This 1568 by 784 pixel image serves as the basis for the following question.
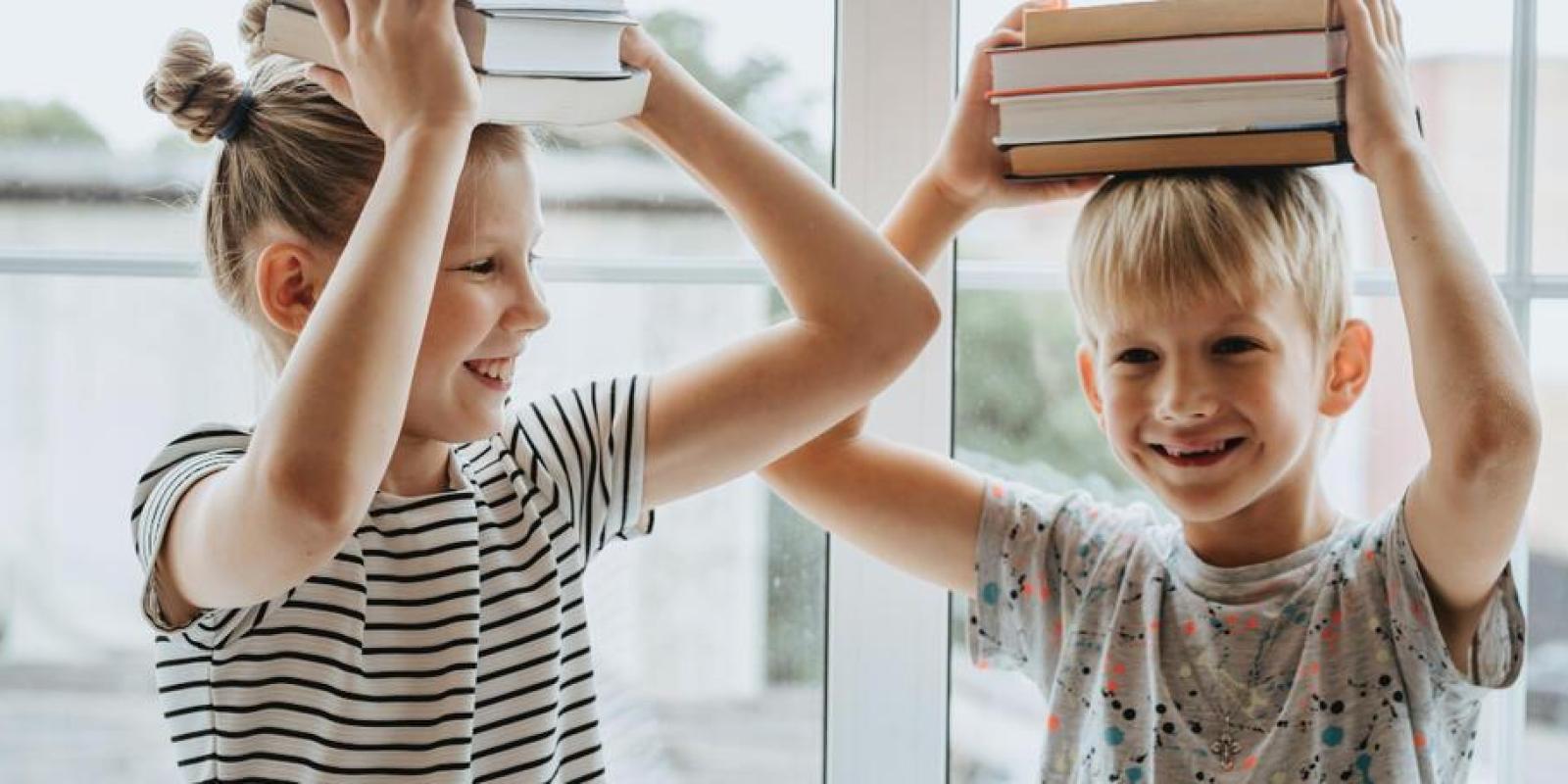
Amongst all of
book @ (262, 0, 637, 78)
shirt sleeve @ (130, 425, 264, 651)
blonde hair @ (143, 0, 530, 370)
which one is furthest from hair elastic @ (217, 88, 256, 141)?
shirt sleeve @ (130, 425, 264, 651)

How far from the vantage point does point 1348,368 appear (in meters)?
1.26

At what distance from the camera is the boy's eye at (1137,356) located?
125 centimetres

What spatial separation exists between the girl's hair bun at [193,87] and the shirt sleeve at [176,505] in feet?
0.72

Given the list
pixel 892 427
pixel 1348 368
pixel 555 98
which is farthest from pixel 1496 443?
pixel 555 98

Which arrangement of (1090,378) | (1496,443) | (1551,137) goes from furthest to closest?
(1551,137) < (1090,378) < (1496,443)

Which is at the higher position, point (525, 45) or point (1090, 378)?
point (525, 45)

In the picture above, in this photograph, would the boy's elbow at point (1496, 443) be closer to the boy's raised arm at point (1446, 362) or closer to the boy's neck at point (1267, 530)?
the boy's raised arm at point (1446, 362)

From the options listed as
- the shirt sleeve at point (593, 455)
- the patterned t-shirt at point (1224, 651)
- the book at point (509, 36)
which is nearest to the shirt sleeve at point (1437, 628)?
the patterned t-shirt at point (1224, 651)

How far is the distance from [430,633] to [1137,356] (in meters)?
0.58

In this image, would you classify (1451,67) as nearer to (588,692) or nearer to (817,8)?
(817,8)

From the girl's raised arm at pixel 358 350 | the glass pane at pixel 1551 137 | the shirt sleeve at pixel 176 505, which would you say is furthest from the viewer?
the glass pane at pixel 1551 137

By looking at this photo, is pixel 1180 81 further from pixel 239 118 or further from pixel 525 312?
pixel 239 118

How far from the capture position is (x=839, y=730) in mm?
1536

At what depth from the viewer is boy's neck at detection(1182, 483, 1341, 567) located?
1.27 m
